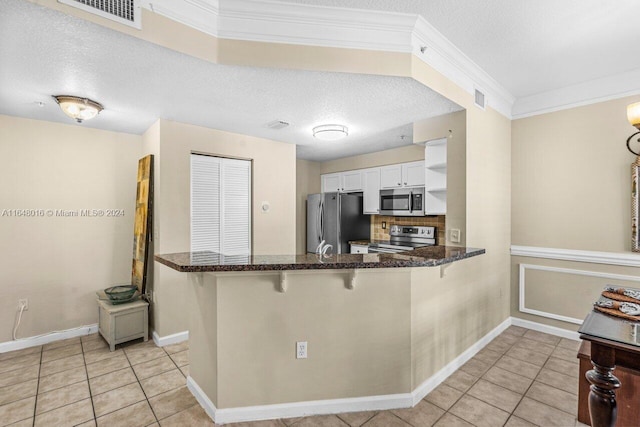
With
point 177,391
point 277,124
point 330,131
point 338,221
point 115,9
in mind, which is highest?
point 115,9

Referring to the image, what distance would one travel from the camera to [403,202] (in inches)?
176

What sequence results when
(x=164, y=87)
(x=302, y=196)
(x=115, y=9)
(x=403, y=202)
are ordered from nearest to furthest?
(x=115, y=9), (x=164, y=87), (x=403, y=202), (x=302, y=196)

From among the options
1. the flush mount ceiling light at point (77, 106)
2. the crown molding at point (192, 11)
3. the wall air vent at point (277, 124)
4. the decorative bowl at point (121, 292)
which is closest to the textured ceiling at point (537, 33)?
the crown molding at point (192, 11)

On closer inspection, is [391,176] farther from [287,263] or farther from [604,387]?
[604,387]

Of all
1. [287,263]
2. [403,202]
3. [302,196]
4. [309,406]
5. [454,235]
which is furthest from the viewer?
[302,196]

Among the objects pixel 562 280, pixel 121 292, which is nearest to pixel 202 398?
pixel 121 292

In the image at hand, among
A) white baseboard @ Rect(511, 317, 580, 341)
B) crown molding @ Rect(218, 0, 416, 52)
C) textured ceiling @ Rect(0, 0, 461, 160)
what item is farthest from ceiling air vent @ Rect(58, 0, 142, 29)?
white baseboard @ Rect(511, 317, 580, 341)

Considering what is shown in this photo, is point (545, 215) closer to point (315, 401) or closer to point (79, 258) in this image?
point (315, 401)

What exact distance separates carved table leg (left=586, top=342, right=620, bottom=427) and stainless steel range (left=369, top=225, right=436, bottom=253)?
9.80ft

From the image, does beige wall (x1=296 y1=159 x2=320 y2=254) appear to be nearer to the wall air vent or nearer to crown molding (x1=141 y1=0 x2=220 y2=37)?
the wall air vent

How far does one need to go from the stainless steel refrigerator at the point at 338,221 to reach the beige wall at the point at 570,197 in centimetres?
232

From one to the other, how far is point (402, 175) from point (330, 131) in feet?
5.83

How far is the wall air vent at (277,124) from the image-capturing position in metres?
3.37

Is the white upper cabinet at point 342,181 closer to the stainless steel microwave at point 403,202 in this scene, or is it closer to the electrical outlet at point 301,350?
the stainless steel microwave at point 403,202
